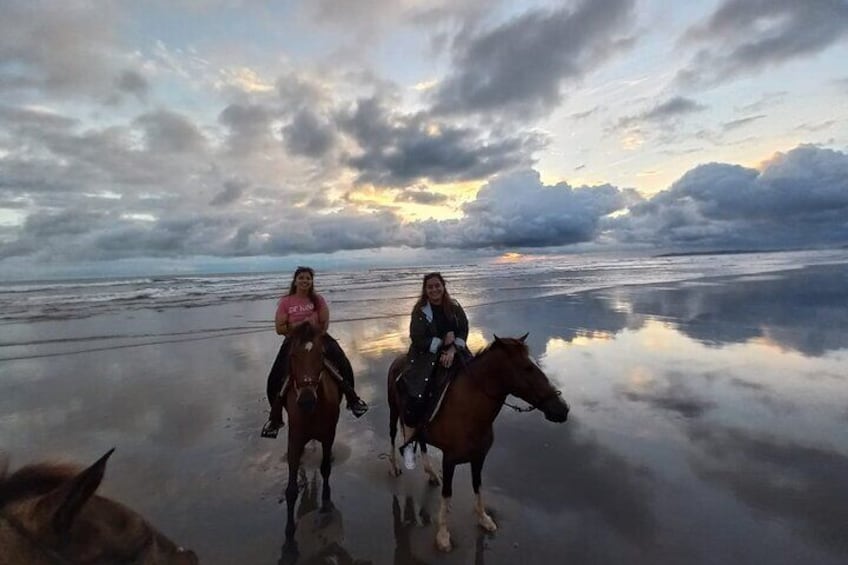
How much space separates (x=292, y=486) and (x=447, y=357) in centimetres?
215

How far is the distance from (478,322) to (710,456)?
1175 centimetres

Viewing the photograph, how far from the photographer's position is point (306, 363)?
14.8ft

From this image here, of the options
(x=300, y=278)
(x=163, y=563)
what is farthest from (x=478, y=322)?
(x=163, y=563)

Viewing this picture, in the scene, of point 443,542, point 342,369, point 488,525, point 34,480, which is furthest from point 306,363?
point 34,480

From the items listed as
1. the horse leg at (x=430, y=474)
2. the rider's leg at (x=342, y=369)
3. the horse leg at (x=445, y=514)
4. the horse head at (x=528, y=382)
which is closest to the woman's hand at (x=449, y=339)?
the horse head at (x=528, y=382)

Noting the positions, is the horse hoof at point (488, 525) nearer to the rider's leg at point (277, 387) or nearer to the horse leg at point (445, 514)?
the horse leg at point (445, 514)

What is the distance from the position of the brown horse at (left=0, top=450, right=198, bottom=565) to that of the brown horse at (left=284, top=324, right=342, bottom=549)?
2.69 meters

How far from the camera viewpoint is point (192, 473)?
6.02 metres

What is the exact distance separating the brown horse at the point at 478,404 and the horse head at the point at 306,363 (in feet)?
4.60

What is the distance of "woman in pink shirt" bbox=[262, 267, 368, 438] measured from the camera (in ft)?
18.0

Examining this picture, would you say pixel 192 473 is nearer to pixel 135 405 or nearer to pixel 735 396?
pixel 135 405

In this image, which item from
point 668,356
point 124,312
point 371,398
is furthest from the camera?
point 124,312

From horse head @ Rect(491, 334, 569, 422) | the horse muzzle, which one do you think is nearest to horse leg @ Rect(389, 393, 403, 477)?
horse head @ Rect(491, 334, 569, 422)

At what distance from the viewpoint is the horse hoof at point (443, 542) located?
4.43 metres
